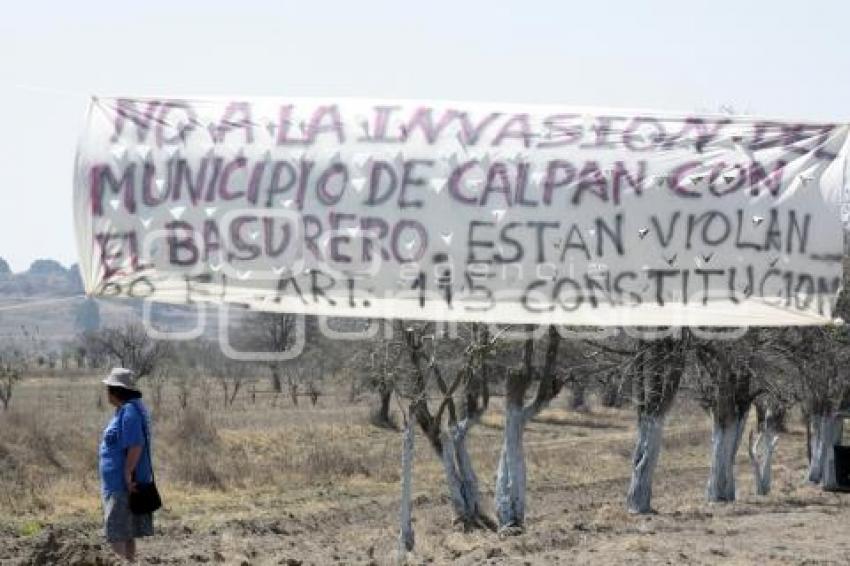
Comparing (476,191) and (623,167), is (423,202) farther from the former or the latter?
→ (623,167)

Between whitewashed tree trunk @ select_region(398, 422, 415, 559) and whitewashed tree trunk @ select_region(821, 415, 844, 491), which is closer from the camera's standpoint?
whitewashed tree trunk @ select_region(398, 422, 415, 559)

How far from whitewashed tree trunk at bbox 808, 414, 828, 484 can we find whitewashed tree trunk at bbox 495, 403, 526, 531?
13.2 m

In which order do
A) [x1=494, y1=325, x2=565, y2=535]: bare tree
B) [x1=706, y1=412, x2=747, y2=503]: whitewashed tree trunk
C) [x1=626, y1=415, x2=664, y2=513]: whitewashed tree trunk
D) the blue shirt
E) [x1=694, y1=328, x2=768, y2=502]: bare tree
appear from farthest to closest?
[x1=706, y1=412, x2=747, y2=503]: whitewashed tree trunk → [x1=694, y1=328, x2=768, y2=502]: bare tree → [x1=626, y1=415, x2=664, y2=513]: whitewashed tree trunk → [x1=494, y1=325, x2=565, y2=535]: bare tree → the blue shirt

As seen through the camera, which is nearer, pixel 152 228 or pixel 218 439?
pixel 152 228

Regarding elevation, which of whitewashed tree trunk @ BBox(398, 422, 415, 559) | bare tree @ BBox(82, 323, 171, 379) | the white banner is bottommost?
whitewashed tree trunk @ BBox(398, 422, 415, 559)

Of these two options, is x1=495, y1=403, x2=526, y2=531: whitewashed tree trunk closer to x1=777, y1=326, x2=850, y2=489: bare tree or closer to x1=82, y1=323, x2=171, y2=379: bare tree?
x1=777, y1=326, x2=850, y2=489: bare tree

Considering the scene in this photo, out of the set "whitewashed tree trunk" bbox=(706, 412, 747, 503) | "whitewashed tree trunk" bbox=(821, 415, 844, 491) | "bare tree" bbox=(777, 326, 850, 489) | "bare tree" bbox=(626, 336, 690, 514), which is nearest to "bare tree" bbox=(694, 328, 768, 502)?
"whitewashed tree trunk" bbox=(706, 412, 747, 503)

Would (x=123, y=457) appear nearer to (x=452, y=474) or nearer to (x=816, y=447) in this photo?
(x=452, y=474)

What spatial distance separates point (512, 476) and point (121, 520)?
11394 millimetres

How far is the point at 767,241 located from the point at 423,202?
1.95 m

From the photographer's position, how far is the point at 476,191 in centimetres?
741

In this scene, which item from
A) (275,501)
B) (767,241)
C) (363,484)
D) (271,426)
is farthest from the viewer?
(271,426)

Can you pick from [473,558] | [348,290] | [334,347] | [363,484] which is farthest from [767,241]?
[363,484]

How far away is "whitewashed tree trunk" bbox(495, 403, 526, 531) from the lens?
19500 mm
